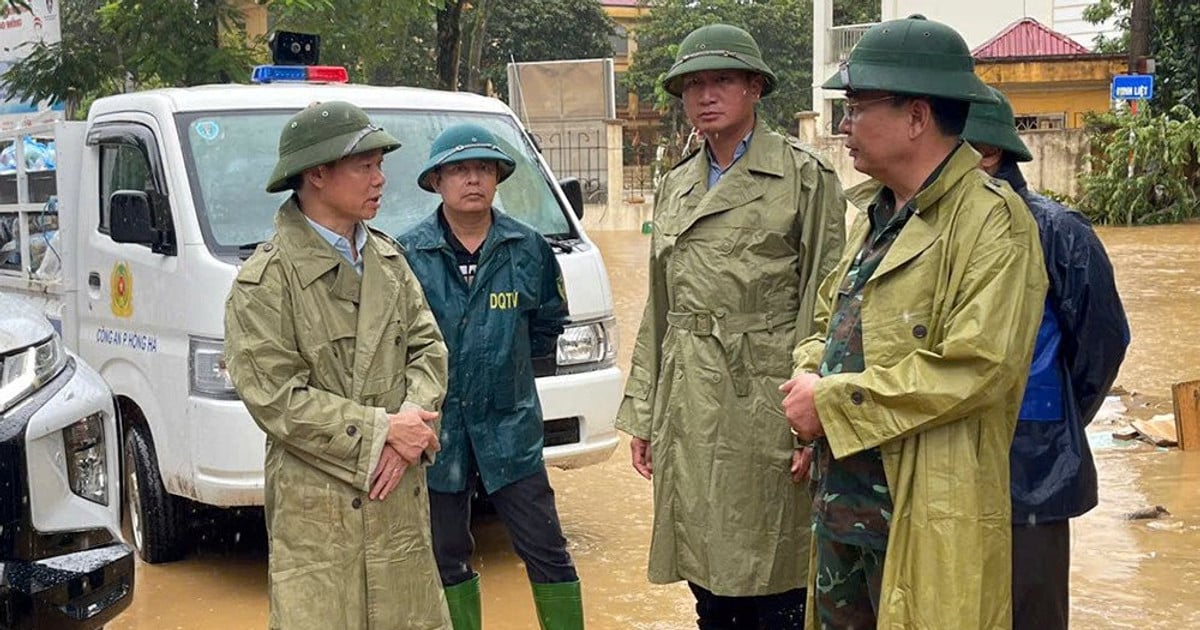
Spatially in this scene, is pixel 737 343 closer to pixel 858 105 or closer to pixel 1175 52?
pixel 858 105

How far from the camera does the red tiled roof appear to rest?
112 ft

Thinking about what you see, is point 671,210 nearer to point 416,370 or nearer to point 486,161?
point 486,161

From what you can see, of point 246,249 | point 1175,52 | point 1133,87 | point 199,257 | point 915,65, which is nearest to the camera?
point 915,65

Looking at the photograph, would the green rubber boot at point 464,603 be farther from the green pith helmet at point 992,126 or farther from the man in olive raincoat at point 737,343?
the green pith helmet at point 992,126

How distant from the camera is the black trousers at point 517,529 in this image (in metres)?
4.26

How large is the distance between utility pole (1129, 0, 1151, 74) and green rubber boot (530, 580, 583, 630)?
24450 mm

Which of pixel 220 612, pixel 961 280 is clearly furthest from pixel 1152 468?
pixel 961 280

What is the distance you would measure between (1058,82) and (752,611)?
28.6 m

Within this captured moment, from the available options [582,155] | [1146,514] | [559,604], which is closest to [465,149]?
[559,604]

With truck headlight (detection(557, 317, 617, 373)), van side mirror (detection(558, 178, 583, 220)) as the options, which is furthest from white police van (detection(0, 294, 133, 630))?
van side mirror (detection(558, 178, 583, 220))

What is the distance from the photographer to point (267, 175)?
5820 mm

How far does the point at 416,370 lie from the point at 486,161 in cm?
107

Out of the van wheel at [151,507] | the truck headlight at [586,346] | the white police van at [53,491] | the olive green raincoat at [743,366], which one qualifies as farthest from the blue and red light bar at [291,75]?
the olive green raincoat at [743,366]

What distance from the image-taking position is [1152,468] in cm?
726
